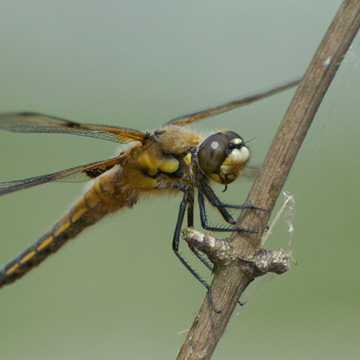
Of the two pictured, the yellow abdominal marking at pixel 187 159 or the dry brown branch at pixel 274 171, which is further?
the yellow abdominal marking at pixel 187 159

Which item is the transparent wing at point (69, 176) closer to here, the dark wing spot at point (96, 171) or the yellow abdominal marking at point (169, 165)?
the dark wing spot at point (96, 171)

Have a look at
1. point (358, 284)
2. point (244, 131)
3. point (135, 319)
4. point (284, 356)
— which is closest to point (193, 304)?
point (135, 319)

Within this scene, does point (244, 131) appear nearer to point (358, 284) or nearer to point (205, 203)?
point (358, 284)

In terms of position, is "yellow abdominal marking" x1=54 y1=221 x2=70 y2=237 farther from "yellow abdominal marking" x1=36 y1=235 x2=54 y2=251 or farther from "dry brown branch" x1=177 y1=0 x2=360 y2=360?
"dry brown branch" x1=177 y1=0 x2=360 y2=360

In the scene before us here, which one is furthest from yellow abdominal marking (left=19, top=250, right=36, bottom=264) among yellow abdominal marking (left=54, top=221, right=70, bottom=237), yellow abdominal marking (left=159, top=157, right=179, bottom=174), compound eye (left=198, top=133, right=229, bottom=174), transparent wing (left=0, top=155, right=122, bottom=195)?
compound eye (left=198, top=133, right=229, bottom=174)

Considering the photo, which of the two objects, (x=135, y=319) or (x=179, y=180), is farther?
(x=135, y=319)

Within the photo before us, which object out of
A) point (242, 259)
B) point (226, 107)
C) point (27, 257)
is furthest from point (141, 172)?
point (242, 259)

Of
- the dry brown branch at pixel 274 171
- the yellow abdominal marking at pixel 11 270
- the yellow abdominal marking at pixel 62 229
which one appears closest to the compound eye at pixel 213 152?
the dry brown branch at pixel 274 171

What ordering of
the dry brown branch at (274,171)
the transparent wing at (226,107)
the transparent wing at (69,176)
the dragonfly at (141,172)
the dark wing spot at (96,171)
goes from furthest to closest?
the dark wing spot at (96,171) < the transparent wing at (69,176) < the dragonfly at (141,172) < the transparent wing at (226,107) < the dry brown branch at (274,171)
